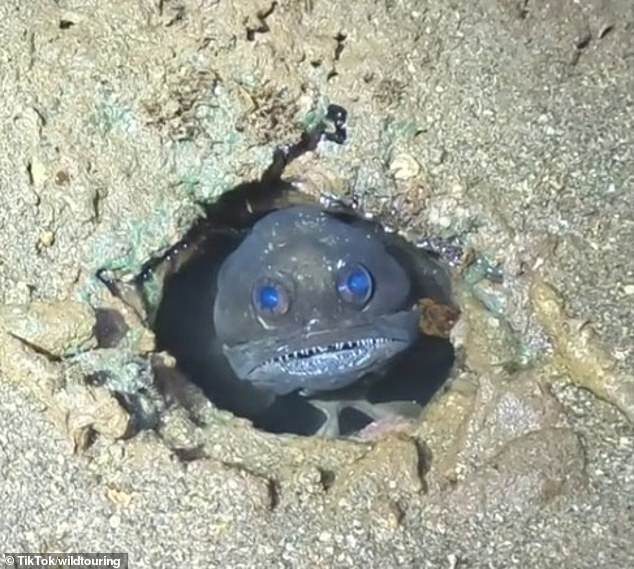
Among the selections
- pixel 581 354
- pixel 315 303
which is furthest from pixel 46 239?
pixel 581 354

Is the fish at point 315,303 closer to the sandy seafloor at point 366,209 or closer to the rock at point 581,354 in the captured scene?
the sandy seafloor at point 366,209

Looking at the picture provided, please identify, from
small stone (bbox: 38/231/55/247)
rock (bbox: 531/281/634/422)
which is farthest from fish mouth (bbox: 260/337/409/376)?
small stone (bbox: 38/231/55/247)

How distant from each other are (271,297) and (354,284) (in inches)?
12.8

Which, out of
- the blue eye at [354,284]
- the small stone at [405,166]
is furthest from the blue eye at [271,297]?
the small stone at [405,166]

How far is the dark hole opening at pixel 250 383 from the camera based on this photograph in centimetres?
410

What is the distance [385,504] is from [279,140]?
1317mm

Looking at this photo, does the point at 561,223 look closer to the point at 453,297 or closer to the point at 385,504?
the point at 453,297

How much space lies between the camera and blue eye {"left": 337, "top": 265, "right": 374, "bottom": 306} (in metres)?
3.84

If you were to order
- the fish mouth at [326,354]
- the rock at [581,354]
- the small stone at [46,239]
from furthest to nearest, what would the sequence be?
the fish mouth at [326,354] → the small stone at [46,239] → the rock at [581,354]

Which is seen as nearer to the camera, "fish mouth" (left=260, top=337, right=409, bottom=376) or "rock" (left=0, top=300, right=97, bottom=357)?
"rock" (left=0, top=300, right=97, bottom=357)

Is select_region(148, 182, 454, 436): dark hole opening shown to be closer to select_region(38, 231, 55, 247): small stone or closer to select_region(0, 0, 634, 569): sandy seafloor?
select_region(0, 0, 634, 569): sandy seafloor

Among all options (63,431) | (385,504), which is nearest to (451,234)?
(385,504)

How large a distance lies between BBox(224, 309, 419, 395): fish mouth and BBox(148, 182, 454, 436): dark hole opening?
→ 21cm

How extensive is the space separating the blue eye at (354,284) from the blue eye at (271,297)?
8.5 inches
